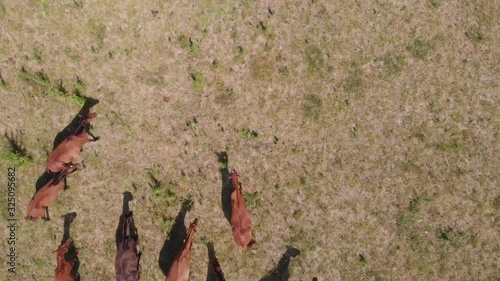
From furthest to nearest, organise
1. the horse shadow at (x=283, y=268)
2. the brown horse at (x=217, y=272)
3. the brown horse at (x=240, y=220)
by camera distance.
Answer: the horse shadow at (x=283, y=268), the brown horse at (x=217, y=272), the brown horse at (x=240, y=220)

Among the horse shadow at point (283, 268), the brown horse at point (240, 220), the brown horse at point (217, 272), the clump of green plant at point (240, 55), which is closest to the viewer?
the brown horse at point (240, 220)

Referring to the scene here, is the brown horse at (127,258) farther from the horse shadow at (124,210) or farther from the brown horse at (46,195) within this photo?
the brown horse at (46,195)

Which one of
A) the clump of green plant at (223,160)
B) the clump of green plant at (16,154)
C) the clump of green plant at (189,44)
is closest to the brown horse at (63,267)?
the clump of green plant at (16,154)

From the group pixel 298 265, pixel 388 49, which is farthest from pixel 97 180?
pixel 388 49

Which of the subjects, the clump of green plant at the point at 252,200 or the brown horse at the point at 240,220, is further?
the clump of green plant at the point at 252,200


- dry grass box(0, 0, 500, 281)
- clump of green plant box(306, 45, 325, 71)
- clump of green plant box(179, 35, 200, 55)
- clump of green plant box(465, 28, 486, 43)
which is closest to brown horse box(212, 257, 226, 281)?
dry grass box(0, 0, 500, 281)

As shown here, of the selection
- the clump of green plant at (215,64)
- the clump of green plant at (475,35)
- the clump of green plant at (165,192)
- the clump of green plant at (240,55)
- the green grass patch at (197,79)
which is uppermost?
the clump of green plant at (475,35)
